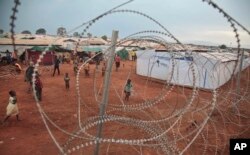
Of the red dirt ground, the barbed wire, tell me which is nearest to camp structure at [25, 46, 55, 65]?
the red dirt ground

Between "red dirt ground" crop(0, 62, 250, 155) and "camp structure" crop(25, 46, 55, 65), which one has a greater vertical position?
"camp structure" crop(25, 46, 55, 65)

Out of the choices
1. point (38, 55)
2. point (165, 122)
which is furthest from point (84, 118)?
point (38, 55)

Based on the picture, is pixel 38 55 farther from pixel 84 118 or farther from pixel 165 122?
pixel 165 122

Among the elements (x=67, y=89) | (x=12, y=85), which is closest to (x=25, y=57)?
(x=12, y=85)

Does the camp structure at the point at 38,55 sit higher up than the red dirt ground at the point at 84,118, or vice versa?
the camp structure at the point at 38,55

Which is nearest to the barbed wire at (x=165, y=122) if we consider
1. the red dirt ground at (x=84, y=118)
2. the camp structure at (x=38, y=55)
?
the red dirt ground at (x=84, y=118)

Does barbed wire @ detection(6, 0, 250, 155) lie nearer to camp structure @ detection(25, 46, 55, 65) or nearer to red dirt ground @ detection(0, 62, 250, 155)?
red dirt ground @ detection(0, 62, 250, 155)

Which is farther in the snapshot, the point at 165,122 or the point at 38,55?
the point at 38,55

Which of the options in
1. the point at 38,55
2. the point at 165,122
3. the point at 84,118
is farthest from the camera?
the point at 38,55

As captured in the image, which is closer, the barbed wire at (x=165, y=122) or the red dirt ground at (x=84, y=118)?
the barbed wire at (x=165, y=122)

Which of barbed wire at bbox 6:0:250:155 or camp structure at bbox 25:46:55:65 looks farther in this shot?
camp structure at bbox 25:46:55:65

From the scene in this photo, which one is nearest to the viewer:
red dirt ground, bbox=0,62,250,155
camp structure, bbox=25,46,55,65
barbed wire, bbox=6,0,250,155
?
barbed wire, bbox=6,0,250,155

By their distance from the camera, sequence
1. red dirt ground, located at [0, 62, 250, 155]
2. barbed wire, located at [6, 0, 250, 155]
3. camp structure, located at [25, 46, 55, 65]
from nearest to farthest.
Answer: barbed wire, located at [6, 0, 250, 155] < red dirt ground, located at [0, 62, 250, 155] < camp structure, located at [25, 46, 55, 65]

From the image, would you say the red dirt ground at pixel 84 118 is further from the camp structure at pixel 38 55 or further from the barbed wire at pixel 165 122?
the camp structure at pixel 38 55
